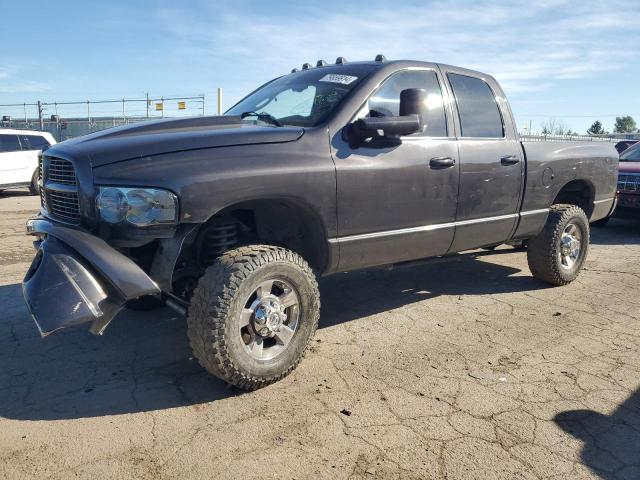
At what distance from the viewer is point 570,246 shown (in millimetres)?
5535

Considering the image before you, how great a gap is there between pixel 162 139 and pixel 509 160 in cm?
304

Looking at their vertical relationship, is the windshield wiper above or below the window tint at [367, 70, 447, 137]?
below

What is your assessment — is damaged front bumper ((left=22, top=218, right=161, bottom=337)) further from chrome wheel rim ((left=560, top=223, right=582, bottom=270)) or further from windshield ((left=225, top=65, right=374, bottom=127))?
chrome wheel rim ((left=560, top=223, right=582, bottom=270))

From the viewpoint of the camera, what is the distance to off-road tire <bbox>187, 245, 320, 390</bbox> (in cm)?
296

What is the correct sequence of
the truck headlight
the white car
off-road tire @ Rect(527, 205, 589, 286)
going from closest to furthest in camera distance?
the truck headlight
off-road tire @ Rect(527, 205, 589, 286)
the white car

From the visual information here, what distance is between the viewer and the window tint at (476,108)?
14.6ft

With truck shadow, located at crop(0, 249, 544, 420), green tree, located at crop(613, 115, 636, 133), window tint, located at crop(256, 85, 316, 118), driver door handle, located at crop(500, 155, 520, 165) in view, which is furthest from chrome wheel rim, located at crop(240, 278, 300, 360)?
green tree, located at crop(613, 115, 636, 133)

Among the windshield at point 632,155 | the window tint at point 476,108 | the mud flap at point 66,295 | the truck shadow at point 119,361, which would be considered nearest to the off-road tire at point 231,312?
the truck shadow at point 119,361

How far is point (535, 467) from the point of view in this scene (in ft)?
8.20

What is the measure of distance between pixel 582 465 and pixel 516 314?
2264mm

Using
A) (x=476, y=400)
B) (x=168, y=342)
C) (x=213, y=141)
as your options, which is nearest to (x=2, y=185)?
(x=168, y=342)

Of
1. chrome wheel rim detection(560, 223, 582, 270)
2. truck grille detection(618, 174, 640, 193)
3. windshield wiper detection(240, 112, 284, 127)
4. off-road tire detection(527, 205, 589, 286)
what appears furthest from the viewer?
truck grille detection(618, 174, 640, 193)

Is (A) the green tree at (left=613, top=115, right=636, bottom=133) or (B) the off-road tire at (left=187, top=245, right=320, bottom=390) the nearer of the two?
(B) the off-road tire at (left=187, top=245, right=320, bottom=390)

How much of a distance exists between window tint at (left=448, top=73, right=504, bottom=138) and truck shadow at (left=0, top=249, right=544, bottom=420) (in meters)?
1.19
